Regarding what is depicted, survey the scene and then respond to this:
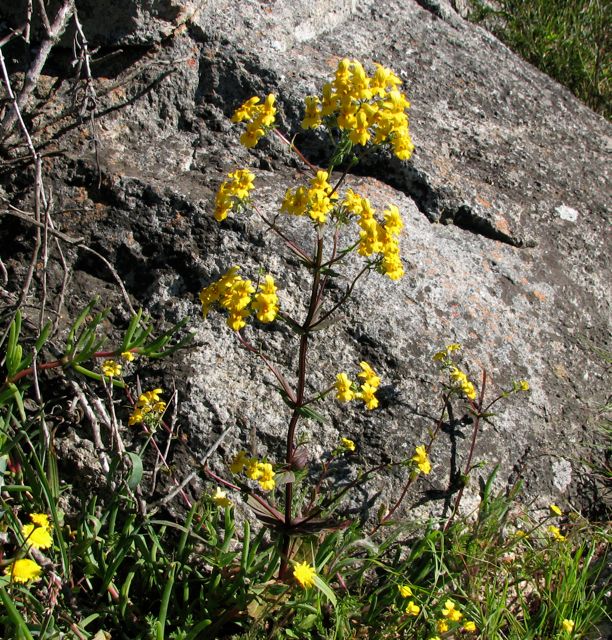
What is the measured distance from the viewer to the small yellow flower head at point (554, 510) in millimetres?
2555

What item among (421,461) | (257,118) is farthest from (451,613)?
(257,118)

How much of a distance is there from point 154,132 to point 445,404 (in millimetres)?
1657

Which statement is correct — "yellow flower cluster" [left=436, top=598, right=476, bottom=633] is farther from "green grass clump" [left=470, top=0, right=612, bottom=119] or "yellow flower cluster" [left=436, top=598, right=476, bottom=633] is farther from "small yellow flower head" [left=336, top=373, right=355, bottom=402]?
"green grass clump" [left=470, top=0, right=612, bottom=119]

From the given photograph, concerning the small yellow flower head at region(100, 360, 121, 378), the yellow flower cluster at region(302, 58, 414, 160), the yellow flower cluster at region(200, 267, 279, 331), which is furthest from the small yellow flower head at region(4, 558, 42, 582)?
the yellow flower cluster at region(302, 58, 414, 160)

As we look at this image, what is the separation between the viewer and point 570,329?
A: 10.0 ft

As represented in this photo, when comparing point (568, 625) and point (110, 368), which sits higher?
point (568, 625)

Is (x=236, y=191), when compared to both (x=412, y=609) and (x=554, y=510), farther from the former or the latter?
(x=554, y=510)

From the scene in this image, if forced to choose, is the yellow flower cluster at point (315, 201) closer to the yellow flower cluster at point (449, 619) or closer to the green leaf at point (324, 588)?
the green leaf at point (324, 588)

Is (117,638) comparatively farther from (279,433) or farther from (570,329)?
(570,329)

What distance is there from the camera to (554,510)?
257cm

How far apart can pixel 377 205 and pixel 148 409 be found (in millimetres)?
1333

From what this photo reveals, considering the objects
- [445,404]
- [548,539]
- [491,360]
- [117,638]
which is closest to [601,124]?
[491,360]

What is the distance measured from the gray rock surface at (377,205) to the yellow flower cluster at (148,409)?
154mm

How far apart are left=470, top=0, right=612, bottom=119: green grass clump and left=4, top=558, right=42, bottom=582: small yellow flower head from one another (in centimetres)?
442
